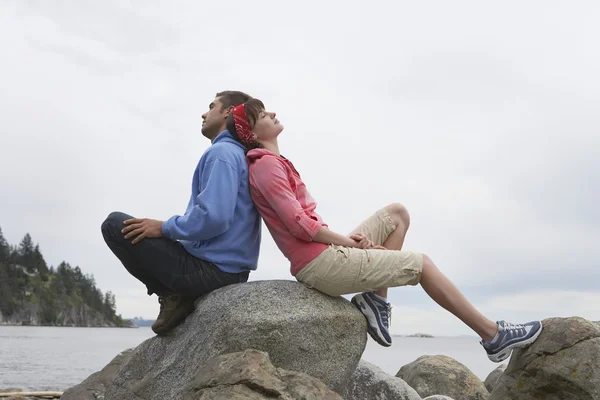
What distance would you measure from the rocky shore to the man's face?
183 cm

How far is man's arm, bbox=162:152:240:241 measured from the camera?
21.7 feet

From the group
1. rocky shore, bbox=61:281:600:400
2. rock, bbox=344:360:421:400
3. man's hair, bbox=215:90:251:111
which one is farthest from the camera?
rock, bbox=344:360:421:400

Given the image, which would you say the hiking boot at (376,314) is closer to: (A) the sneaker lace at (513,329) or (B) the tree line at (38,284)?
(A) the sneaker lace at (513,329)

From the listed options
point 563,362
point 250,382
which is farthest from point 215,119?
point 563,362

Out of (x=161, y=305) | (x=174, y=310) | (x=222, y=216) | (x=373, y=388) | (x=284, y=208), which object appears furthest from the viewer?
(x=373, y=388)

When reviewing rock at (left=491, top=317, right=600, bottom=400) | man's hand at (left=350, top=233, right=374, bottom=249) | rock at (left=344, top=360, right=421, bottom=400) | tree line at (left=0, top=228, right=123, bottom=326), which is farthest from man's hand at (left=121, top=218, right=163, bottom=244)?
tree line at (left=0, top=228, right=123, bottom=326)

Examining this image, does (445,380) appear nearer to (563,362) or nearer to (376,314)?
(563,362)

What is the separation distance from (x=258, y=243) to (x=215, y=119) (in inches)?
55.8

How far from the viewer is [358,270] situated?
656 cm

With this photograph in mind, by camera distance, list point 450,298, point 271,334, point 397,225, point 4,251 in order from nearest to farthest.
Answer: point 271,334, point 450,298, point 397,225, point 4,251

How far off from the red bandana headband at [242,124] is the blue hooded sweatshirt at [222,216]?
4.2 inches

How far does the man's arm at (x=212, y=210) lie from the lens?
260 inches

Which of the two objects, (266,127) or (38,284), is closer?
(266,127)

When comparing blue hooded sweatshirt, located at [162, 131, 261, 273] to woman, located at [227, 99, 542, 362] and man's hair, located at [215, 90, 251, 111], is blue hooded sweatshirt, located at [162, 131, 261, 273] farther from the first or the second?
man's hair, located at [215, 90, 251, 111]
